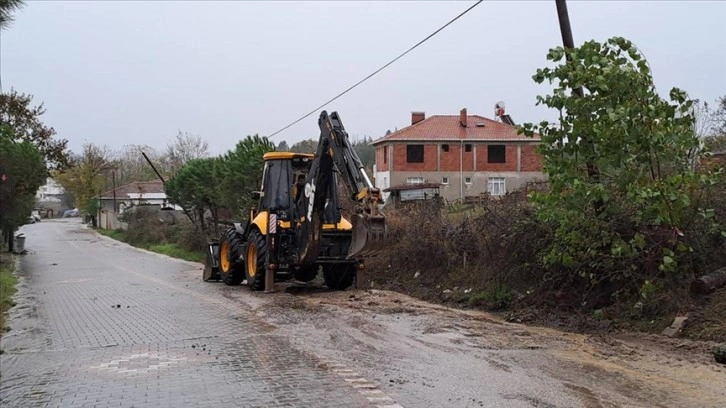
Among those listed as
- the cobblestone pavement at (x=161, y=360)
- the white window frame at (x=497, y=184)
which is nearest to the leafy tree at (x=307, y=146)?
the white window frame at (x=497, y=184)

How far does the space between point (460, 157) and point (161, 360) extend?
47.4m

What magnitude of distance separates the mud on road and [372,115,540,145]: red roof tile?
42699mm

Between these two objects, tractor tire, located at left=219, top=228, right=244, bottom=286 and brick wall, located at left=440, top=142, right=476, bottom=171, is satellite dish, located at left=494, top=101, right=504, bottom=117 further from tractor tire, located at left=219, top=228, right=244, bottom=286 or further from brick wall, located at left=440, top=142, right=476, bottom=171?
tractor tire, located at left=219, top=228, right=244, bottom=286

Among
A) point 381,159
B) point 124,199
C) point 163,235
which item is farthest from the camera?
point 124,199

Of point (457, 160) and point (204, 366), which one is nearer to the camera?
point (204, 366)

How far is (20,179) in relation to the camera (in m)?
28.7

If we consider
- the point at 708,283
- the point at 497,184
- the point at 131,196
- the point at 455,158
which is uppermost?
the point at 455,158

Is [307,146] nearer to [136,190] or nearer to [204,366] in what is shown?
[136,190]

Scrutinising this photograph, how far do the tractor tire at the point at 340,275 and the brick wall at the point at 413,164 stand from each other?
3826cm

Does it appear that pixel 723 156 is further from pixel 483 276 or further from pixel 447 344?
pixel 447 344

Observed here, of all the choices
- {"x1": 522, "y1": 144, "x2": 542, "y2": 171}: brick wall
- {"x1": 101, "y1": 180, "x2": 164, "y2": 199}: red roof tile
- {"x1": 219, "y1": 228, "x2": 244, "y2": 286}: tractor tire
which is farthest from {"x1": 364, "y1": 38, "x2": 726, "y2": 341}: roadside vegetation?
{"x1": 101, "y1": 180, "x2": 164, "y2": 199}: red roof tile

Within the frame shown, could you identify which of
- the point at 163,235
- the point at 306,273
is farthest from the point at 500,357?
the point at 163,235

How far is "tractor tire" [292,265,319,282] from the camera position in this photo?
1643 cm

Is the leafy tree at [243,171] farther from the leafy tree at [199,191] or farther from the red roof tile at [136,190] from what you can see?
the red roof tile at [136,190]
